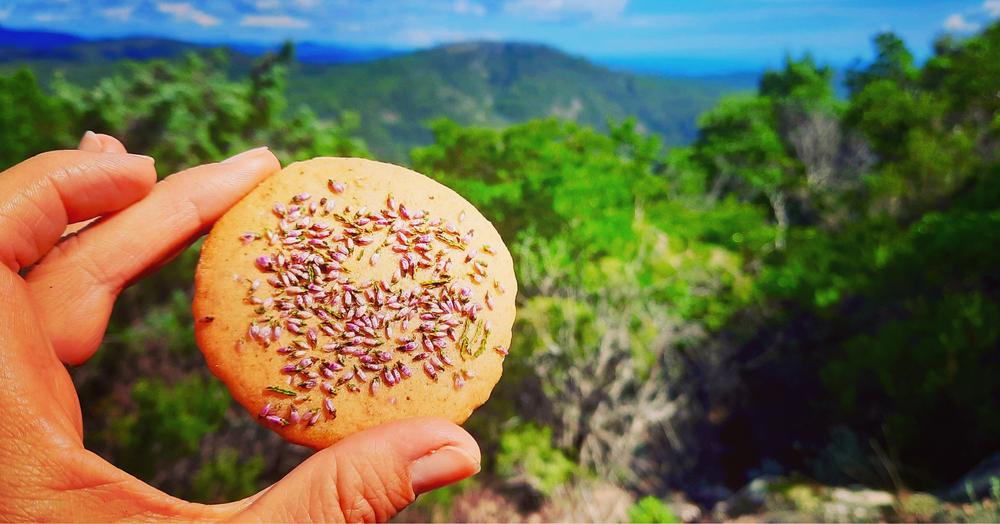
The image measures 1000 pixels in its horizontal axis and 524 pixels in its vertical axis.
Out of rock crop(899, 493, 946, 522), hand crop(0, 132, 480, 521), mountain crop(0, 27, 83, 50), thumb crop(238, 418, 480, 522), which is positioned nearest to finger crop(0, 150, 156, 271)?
hand crop(0, 132, 480, 521)

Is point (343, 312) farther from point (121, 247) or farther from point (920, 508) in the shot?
point (920, 508)

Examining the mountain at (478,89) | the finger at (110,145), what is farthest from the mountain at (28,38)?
the mountain at (478,89)

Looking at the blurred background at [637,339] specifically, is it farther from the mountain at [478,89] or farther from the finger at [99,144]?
the mountain at [478,89]

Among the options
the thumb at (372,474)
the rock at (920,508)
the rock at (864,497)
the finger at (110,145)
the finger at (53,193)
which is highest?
the finger at (110,145)

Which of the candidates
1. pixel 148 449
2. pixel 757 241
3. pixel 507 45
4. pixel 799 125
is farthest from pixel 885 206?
pixel 507 45

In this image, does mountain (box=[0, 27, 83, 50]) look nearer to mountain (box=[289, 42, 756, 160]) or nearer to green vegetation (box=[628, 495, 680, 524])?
green vegetation (box=[628, 495, 680, 524])

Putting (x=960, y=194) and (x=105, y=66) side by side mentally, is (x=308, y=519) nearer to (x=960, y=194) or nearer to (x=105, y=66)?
(x=960, y=194)
